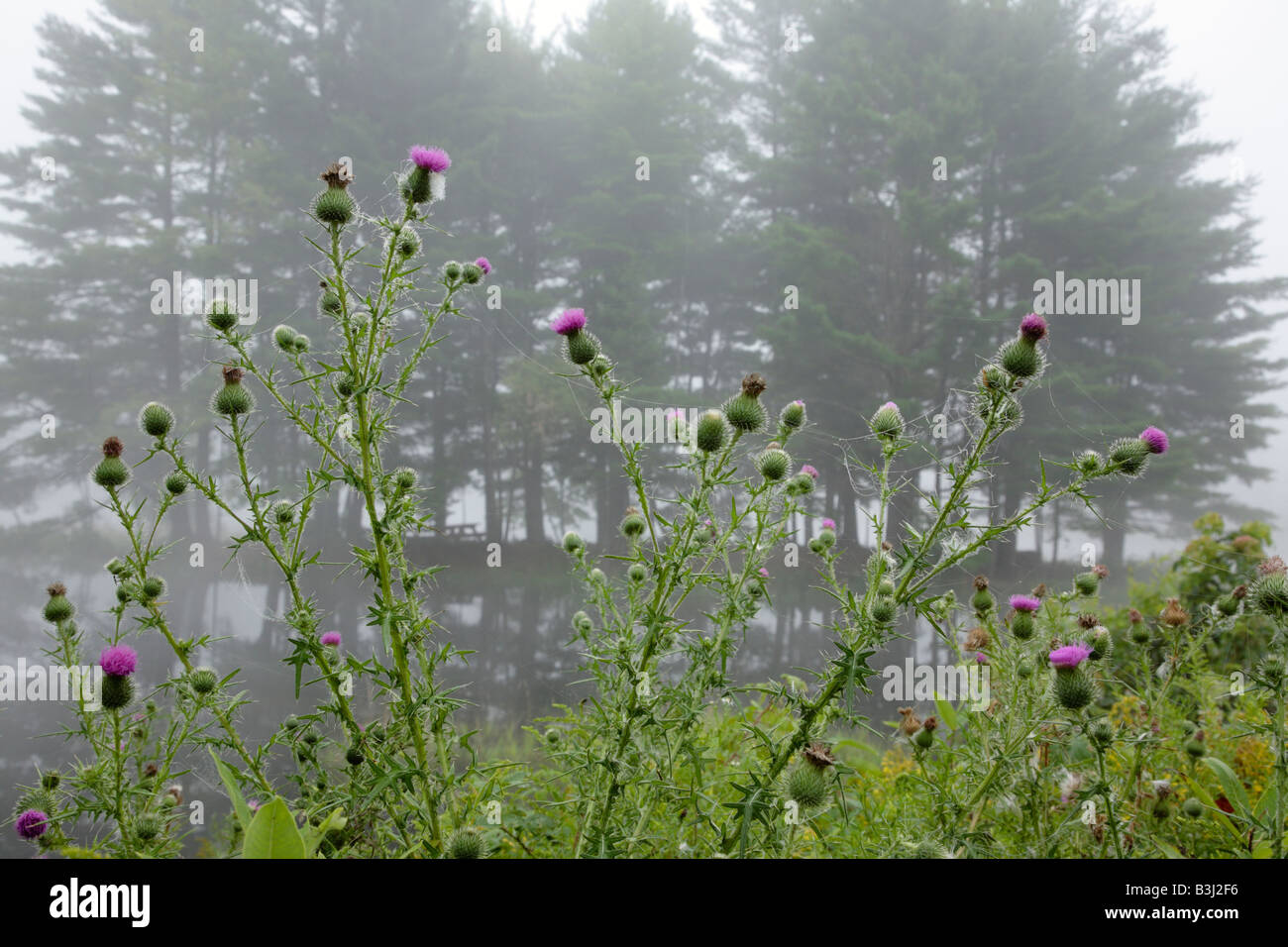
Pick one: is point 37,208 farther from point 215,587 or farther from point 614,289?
point 614,289

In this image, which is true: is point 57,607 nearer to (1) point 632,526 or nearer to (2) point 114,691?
(2) point 114,691

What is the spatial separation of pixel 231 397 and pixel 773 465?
68 centimetres

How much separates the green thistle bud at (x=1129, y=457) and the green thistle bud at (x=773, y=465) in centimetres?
35

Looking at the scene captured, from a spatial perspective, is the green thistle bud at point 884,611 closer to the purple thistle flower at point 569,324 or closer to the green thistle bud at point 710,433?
the green thistle bud at point 710,433

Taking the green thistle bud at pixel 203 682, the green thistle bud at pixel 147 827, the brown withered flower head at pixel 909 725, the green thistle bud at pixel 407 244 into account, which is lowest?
the brown withered flower head at pixel 909 725

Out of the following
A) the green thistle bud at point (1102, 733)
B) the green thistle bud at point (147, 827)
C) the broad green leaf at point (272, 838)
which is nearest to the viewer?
the broad green leaf at point (272, 838)

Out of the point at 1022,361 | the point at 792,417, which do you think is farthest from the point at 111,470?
the point at 1022,361

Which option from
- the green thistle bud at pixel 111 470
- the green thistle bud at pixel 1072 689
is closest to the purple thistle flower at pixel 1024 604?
the green thistle bud at pixel 1072 689

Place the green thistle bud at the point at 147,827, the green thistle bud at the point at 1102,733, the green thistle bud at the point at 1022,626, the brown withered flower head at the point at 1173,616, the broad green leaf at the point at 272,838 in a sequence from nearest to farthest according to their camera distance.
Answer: the broad green leaf at the point at 272,838 → the green thistle bud at the point at 1102,733 → the green thistle bud at the point at 147,827 → the green thistle bud at the point at 1022,626 → the brown withered flower head at the point at 1173,616

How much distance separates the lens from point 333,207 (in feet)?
2.49

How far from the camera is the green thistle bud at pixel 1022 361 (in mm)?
719

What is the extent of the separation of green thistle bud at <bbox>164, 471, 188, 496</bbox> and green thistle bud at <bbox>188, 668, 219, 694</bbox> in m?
0.23
